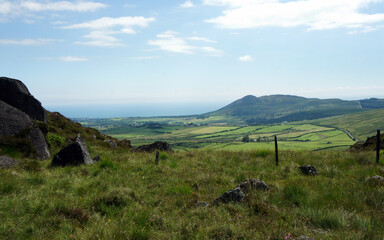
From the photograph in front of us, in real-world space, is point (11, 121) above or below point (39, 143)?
above

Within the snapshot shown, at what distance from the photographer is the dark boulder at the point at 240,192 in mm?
7384

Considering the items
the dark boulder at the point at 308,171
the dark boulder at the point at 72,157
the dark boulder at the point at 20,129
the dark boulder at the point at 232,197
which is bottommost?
the dark boulder at the point at 308,171

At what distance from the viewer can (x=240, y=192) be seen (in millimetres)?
7504

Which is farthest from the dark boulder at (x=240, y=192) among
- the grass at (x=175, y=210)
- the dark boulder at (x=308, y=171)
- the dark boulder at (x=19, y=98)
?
the dark boulder at (x=19, y=98)

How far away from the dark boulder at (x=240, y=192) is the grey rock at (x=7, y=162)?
1179cm

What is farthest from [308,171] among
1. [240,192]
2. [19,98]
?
[19,98]

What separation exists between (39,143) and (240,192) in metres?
15.1

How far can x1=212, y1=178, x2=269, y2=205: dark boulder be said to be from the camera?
7.38 meters

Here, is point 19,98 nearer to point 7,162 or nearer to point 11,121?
point 11,121

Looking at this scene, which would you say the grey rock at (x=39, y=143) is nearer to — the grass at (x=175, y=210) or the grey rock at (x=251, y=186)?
the grass at (x=175, y=210)

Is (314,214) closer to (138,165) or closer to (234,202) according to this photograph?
(234,202)

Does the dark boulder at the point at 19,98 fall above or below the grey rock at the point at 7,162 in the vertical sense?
above

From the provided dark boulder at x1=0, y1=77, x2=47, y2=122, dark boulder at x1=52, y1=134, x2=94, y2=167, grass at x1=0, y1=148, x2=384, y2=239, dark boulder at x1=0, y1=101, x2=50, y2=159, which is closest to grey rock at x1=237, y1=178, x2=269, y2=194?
grass at x1=0, y1=148, x2=384, y2=239

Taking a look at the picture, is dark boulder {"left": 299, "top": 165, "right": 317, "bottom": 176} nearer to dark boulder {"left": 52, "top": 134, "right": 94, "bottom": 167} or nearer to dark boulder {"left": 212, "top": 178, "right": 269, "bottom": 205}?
dark boulder {"left": 212, "top": 178, "right": 269, "bottom": 205}
